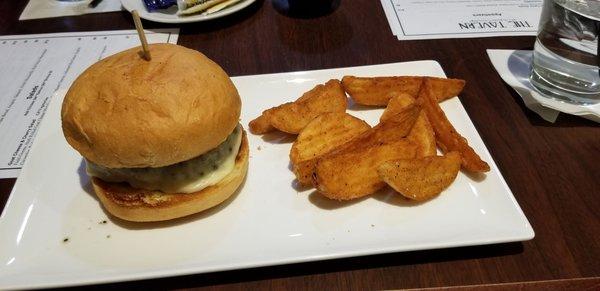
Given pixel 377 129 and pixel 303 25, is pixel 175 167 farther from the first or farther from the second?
pixel 303 25

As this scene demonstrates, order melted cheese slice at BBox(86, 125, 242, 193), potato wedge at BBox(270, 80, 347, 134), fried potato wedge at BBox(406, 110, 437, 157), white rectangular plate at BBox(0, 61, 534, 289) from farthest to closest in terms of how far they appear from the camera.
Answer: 1. potato wedge at BBox(270, 80, 347, 134)
2. fried potato wedge at BBox(406, 110, 437, 157)
3. melted cheese slice at BBox(86, 125, 242, 193)
4. white rectangular plate at BBox(0, 61, 534, 289)

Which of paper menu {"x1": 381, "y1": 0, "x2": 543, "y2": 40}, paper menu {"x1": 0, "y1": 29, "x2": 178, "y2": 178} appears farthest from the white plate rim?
paper menu {"x1": 381, "y1": 0, "x2": 543, "y2": 40}

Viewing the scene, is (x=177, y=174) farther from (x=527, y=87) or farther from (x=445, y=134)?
(x=527, y=87)

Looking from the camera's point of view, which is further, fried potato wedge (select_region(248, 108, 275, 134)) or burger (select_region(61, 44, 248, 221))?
fried potato wedge (select_region(248, 108, 275, 134))

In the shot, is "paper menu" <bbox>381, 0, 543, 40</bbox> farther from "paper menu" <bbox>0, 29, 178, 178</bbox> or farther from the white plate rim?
"paper menu" <bbox>0, 29, 178, 178</bbox>

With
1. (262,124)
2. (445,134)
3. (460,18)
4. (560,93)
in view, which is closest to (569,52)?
(560,93)

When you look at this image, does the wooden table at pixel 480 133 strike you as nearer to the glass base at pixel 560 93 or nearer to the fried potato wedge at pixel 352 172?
the glass base at pixel 560 93
